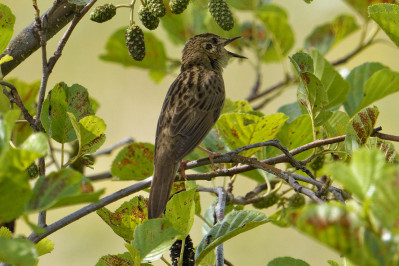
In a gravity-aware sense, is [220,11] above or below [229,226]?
above

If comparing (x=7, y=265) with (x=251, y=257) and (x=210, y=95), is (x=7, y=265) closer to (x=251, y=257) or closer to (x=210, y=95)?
(x=210, y=95)

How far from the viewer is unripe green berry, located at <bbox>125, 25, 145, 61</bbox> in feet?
7.64

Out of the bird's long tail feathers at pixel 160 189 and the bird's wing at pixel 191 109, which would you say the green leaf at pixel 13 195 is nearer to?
the bird's long tail feathers at pixel 160 189

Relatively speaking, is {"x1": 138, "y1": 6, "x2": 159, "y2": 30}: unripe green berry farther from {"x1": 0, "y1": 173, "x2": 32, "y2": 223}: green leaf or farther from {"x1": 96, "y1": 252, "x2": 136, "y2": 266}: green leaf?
{"x1": 0, "y1": 173, "x2": 32, "y2": 223}: green leaf

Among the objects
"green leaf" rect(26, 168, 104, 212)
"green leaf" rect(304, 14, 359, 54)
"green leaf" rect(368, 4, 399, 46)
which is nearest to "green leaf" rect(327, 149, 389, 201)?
"green leaf" rect(26, 168, 104, 212)

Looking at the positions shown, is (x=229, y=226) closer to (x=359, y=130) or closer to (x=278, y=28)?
(x=359, y=130)

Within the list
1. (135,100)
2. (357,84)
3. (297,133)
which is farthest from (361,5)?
(135,100)

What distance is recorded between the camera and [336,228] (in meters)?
1.05

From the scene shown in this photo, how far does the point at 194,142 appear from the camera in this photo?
115 inches

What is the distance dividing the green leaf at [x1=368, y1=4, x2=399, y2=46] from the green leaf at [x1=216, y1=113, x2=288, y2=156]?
504 millimetres

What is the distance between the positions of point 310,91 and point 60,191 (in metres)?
1.19

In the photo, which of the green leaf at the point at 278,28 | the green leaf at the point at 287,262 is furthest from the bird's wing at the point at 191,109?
the green leaf at the point at 287,262

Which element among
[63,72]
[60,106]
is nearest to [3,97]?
[60,106]

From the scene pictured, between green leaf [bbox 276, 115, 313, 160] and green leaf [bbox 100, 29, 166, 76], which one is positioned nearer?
green leaf [bbox 276, 115, 313, 160]
